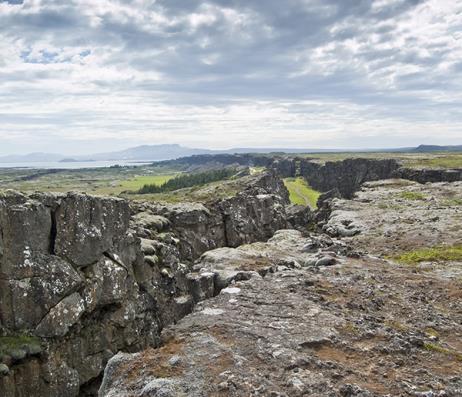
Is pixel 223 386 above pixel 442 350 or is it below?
above

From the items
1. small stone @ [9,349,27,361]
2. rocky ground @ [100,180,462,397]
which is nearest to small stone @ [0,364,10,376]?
small stone @ [9,349,27,361]

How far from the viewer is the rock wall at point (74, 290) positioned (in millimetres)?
39062

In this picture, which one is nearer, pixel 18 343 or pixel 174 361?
pixel 174 361

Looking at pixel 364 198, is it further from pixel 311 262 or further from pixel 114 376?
pixel 114 376

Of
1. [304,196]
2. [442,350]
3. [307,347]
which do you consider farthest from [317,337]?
→ [304,196]

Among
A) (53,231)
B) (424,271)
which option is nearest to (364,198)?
(424,271)

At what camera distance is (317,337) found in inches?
686

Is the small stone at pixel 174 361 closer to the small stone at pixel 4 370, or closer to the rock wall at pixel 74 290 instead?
the rock wall at pixel 74 290

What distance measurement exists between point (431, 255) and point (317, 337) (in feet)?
69.2

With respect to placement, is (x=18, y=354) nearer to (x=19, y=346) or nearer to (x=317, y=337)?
(x=19, y=346)

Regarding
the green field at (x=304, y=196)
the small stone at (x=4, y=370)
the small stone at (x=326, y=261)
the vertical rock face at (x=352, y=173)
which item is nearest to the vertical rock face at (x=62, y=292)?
the small stone at (x=4, y=370)

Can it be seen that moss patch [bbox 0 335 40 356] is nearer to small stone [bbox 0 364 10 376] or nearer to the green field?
small stone [bbox 0 364 10 376]

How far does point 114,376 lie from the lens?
15.5 metres

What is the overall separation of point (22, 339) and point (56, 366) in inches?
182
